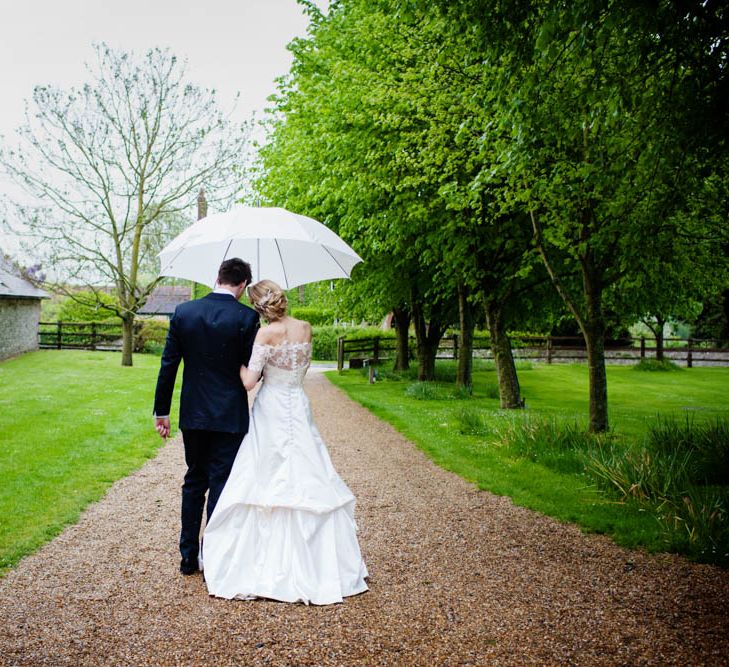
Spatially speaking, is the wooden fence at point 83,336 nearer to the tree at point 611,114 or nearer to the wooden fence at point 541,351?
the wooden fence at point 541,351

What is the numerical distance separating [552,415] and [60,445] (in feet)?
31.5

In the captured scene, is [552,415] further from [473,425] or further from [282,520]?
[282,520]

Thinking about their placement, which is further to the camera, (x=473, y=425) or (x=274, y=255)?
(x=473, y=425)

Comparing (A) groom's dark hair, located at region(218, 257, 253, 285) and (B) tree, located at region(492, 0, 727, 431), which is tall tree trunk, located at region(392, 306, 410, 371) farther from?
(A) groom's dark hair, located at region(218, 257, 253, 285)

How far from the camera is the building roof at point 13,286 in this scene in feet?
96.9

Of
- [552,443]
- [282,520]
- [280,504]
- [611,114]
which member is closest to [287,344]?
[280,504]

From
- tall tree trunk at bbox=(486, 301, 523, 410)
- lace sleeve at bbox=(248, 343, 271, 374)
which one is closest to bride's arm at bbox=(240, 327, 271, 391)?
lace sleeve at bbox=(248, 343, 271, 374)

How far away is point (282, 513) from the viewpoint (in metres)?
4.63

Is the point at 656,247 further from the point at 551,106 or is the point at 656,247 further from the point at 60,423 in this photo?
the point at 60,423

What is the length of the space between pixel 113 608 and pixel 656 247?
900 centimetres

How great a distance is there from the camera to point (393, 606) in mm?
4320

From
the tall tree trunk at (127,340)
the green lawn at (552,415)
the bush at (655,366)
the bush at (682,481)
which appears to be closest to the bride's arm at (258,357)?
the green lawn at (552,415)

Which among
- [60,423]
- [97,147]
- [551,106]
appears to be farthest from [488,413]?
[97,147]

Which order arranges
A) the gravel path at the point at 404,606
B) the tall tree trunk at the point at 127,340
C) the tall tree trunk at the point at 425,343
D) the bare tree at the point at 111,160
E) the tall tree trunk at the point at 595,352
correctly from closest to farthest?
the gravel path at the point at 404,606 < the tall tree trunk at the point at 595,352 < the tall tree trunk at the point at 425,343 < the bare tree at the point at 111,160 < the tall tree trunk at the point at 127,340
